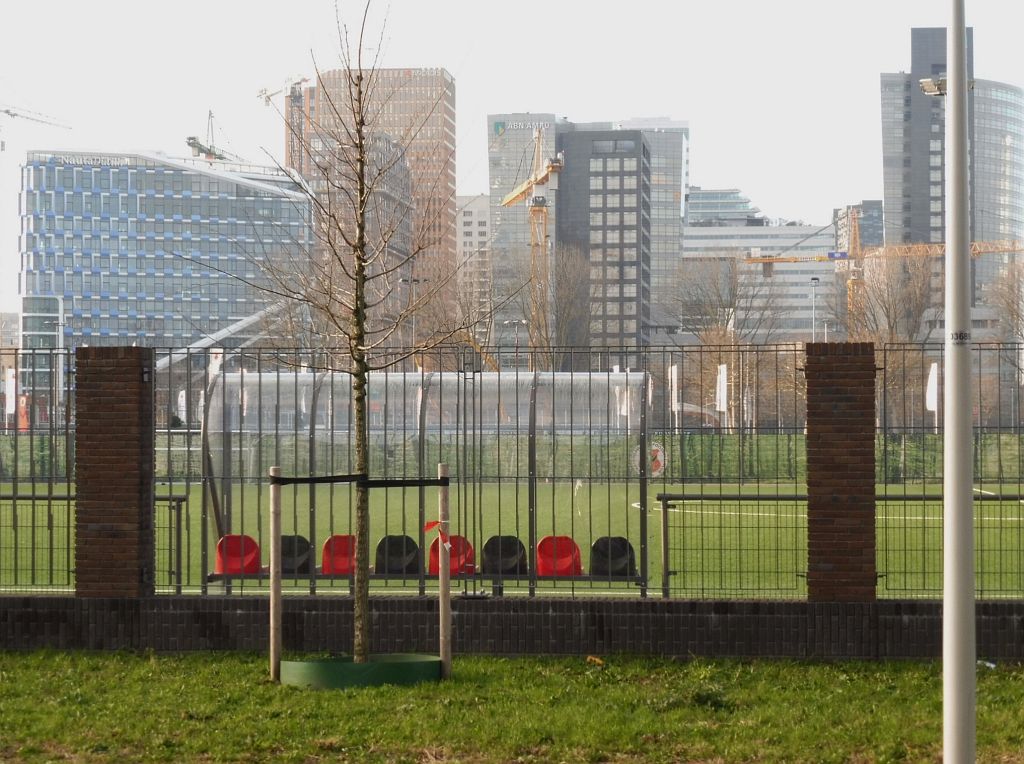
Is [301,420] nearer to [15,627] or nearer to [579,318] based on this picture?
[15,627]

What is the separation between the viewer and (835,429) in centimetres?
1078

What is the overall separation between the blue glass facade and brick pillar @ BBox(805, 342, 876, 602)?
143153mm

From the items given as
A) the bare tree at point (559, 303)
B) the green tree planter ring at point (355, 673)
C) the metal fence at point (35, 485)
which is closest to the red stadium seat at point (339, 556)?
the green tree planter ring at point (355, 673)

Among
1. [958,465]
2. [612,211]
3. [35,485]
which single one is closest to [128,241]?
[612,211]

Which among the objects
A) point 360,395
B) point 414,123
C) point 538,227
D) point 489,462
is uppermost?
point 538,227

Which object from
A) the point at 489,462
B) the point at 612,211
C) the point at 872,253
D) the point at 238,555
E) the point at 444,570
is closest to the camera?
the point at 444,570

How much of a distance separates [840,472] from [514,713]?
3.51 metres

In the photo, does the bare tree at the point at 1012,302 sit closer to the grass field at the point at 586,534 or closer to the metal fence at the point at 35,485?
the grass field at the point at 586,534

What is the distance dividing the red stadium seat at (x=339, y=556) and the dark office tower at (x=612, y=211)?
141 m

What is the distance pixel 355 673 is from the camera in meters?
9.66

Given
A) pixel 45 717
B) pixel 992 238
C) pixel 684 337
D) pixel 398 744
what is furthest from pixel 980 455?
pixel 992 238

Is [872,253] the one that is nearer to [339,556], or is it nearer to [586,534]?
[586,534]

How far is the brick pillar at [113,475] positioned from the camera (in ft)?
36.7

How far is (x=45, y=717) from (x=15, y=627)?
2.56 metres
